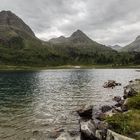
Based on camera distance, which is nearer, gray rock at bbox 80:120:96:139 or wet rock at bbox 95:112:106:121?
gray rock at bbox 80:120:96:139

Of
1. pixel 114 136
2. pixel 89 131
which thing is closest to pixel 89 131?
pixel 89 131

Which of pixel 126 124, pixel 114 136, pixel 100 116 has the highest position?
pixel 126 124

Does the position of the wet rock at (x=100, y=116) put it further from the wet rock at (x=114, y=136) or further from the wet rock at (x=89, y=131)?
the wet rock at (x=114, y=136)

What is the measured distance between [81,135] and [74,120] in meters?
9.11

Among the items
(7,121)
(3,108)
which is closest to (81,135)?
(7,121)

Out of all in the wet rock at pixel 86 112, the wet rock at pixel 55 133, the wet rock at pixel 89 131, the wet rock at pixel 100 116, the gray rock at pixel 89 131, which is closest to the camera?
the wet rock at pixel 89 131

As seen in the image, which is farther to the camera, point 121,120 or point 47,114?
point 47,114

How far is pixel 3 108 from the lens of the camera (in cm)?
4400

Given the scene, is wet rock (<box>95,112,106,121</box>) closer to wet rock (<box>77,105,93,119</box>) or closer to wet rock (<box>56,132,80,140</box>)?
wet rock (<box>77,105,93,119</box>)

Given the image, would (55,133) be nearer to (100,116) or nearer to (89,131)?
(89,131)

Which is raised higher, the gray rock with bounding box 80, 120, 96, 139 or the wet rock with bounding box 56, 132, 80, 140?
the gray rock with bounding box 80, 120, 96, 139

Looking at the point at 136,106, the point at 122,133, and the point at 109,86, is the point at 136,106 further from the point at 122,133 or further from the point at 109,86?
the point at 109,86

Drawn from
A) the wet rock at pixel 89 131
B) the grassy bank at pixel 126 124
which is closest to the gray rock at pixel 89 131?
the wet rock at pixel 89 131

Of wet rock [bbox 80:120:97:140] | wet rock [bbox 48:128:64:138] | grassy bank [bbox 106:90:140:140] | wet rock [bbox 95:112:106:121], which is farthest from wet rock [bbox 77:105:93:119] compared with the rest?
grassy bank [bbox 106:90:140:140]
